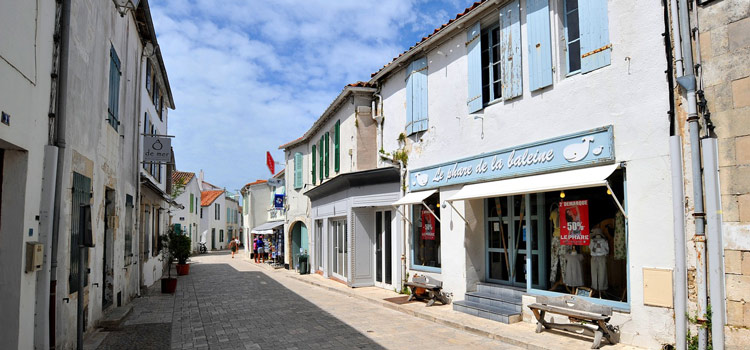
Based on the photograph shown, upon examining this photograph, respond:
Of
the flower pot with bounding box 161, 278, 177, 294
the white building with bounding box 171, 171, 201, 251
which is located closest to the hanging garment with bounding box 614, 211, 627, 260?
the flower pot with bounding box 161, 278, 177, 294

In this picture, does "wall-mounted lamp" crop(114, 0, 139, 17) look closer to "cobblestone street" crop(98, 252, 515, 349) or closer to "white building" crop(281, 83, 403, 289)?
"cobblestone street" crop(98, 252, 515, 349)

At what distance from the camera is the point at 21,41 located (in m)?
4.68

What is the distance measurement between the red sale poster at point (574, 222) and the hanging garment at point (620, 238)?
1.36 ft

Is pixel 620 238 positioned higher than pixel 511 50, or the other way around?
pixel 511 50

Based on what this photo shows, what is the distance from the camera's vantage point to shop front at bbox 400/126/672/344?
257 inches

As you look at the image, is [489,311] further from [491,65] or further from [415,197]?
[491,65]

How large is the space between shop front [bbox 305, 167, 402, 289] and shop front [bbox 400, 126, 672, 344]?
4.85 ft

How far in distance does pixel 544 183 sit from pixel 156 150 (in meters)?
10.2

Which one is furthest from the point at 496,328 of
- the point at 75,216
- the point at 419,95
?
the point at 75,216

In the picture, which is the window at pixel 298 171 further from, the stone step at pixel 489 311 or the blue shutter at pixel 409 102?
the stone step at pixel 489 311

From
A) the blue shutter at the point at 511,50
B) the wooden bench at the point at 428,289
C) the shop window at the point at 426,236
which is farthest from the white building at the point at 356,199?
the blue shutter at the point at 511,50

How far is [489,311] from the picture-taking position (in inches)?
345

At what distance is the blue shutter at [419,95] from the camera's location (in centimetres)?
1142

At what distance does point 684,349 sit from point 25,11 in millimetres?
8166
